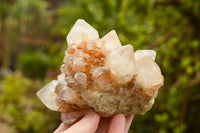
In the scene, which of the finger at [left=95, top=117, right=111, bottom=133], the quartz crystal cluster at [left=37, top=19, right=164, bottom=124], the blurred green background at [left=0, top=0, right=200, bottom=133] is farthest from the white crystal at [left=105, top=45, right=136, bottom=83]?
the blurred green background at [left=0, top=0, right=200, bottom=133]

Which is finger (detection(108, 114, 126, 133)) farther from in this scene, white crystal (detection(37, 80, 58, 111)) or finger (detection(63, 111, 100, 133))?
white crystal (detection(37, 80, 58, 111))

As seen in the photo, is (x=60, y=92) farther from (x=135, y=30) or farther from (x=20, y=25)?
(x=20, y=25)

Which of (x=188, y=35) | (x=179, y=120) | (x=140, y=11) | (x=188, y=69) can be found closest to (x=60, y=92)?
(x=188, y=69)

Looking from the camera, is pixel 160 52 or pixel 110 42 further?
pixel 160 52

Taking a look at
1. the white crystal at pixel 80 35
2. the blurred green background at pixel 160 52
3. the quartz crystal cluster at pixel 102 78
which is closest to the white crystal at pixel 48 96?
the quartz crystal cluster at pixel 102 78

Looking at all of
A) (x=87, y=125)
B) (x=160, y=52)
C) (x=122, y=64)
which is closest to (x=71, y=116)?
(x=87, y=125)

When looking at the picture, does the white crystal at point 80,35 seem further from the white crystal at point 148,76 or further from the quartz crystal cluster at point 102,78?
the white crystal at point 148,76

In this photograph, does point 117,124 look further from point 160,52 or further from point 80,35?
point 160,52
